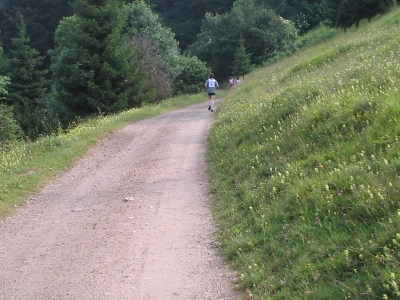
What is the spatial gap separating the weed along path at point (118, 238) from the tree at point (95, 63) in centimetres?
1620

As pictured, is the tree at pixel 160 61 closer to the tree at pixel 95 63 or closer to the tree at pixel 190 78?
the tree at pixel 190 78

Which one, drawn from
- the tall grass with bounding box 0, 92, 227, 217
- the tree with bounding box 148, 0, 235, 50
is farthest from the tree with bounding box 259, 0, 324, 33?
the tall grass with bounding box 0, 92, 227, 217

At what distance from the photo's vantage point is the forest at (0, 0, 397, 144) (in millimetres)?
27594

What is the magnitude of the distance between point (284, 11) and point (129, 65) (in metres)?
39.1

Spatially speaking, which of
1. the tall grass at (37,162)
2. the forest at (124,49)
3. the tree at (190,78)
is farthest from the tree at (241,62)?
the tall grass at (37,162)

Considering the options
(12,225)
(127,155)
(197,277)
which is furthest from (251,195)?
(127,155)

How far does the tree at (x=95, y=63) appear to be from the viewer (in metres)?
27.3

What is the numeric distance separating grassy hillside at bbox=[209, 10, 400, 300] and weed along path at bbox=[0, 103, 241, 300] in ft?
1.28

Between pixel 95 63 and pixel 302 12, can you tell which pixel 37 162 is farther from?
pixel 302 12

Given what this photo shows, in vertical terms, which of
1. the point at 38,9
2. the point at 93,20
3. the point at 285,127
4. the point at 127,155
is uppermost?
the point at 38,9

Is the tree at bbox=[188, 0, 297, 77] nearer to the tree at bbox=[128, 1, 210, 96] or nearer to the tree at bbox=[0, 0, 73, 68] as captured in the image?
the tree at bbox=[128, 1, 210, 96]

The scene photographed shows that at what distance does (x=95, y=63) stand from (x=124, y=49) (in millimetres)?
3810

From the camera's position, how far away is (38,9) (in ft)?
221

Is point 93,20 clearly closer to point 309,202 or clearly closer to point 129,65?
point 129,65
